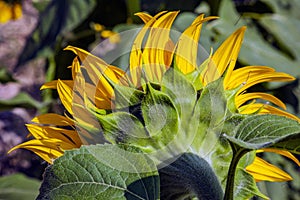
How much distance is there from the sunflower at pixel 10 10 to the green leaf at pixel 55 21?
0.78 feet

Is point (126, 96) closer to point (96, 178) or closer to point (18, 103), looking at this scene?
point (96, 178)

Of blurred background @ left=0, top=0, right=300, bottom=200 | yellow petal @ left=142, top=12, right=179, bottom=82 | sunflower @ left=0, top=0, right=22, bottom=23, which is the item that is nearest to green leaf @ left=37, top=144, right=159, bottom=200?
yellow petal @ left=142, top=12, right=179, bottom=82

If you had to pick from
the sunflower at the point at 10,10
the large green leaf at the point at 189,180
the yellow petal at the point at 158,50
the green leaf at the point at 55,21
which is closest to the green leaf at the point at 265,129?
the large green leaf at the point at 189,180

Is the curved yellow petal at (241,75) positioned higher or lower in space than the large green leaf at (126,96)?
lower

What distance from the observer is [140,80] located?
2.24ft

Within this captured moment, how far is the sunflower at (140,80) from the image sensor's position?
67cm

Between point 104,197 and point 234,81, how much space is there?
9.3 inches

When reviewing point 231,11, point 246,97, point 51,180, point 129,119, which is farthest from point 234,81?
point 231,11

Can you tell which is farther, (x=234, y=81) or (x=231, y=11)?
(x=231, y=11)

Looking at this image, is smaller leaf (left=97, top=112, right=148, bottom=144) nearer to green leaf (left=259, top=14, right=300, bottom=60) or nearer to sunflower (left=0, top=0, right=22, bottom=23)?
green leaf (left=259, top=14, right=300, bottom=60)

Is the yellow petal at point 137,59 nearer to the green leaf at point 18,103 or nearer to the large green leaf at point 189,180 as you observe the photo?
Answer: the large green leaf at point 189,180

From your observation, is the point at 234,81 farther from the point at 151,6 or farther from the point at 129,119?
Answer: the point at 151,6

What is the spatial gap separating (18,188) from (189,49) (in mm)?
812

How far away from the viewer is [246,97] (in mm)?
737
